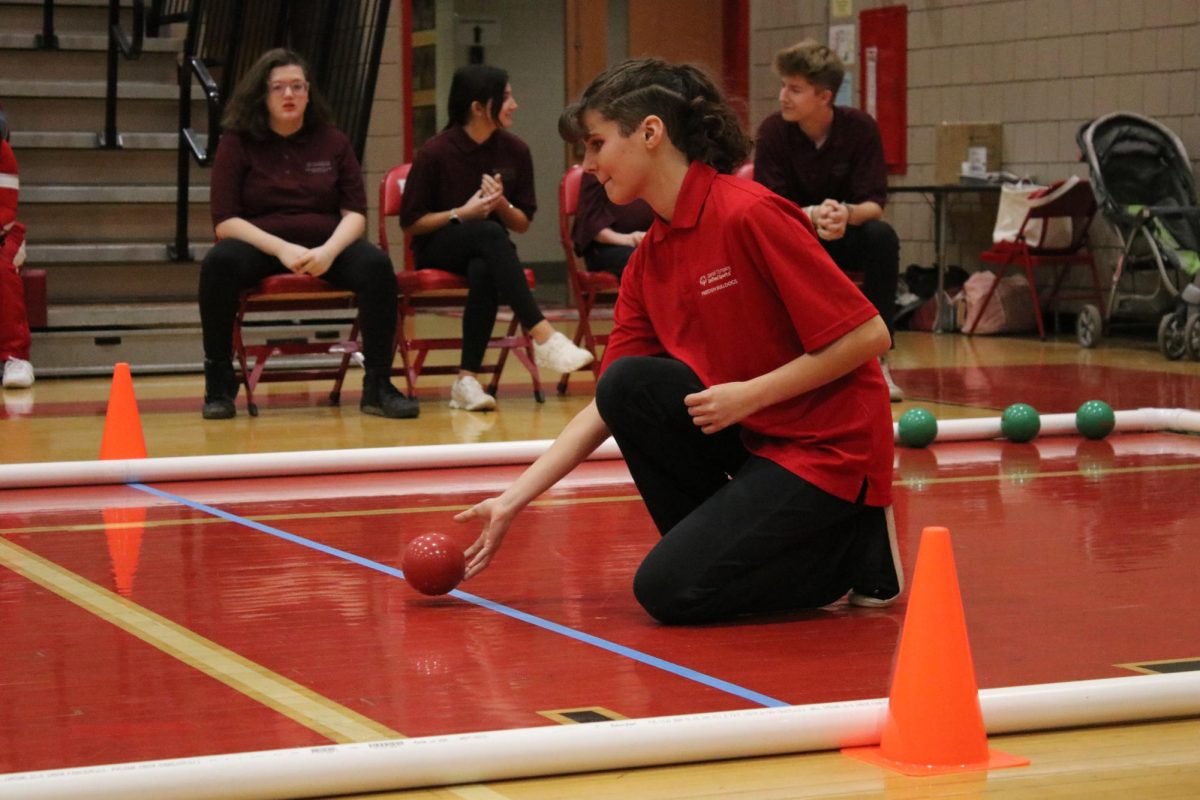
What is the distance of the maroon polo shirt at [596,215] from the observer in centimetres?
686

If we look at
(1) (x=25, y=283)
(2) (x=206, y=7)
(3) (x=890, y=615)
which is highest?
(2) (x=206, y=7)

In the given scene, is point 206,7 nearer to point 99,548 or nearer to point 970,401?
point 970,401

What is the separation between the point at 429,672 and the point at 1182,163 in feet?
23.4

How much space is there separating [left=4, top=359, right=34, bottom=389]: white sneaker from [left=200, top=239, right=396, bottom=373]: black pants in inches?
53.1

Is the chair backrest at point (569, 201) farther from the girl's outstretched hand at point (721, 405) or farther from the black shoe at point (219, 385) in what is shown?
the girl's outstretched hand at point (721, 405)

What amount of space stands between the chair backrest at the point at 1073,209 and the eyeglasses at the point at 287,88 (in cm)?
451

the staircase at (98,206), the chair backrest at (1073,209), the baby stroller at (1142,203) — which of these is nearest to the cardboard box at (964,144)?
the chair backrest at (1073,209)

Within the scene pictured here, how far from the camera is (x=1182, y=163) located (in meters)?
8.88

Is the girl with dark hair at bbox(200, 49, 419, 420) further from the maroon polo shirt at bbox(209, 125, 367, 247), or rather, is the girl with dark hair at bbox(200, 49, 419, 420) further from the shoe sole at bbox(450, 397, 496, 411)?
the shoe sole at bbox(450, 397, 496, 411)

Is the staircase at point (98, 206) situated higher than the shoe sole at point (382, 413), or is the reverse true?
the staircase at point (98, 206)

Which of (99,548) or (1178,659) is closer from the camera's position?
(1178,659)

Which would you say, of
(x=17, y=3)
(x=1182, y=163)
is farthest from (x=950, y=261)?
(x=17, y=3)

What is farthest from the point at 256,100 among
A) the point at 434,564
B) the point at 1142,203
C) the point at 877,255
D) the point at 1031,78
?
the point at 1031,78

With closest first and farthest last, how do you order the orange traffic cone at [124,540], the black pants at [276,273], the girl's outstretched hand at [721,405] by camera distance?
1. the girl's outstretched hand at [721,405]
2. the orange traffic cone at [124,540]
3. the black pants at [276,273]
